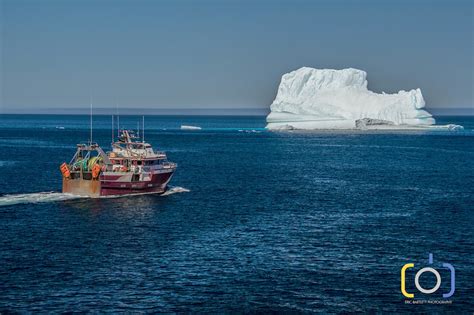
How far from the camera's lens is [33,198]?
69.1 m

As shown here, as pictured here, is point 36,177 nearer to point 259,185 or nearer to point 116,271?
point 259,185

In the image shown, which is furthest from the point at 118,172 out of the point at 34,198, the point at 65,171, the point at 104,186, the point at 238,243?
the point at 238,243

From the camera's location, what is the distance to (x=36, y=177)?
3497 inches

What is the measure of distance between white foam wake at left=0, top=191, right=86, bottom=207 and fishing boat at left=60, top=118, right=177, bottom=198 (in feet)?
4.02

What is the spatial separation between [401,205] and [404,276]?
88.6 ft

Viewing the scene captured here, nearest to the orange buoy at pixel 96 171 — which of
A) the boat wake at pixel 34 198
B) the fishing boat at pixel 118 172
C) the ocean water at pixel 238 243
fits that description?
the fishing boat at pixel 118 172

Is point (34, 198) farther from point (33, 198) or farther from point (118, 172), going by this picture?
point (118, 172)

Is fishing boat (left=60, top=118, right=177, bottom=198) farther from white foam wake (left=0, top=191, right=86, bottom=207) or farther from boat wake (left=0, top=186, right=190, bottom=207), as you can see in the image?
white foam wake (left=0, top=191, right=86, bottom=207)

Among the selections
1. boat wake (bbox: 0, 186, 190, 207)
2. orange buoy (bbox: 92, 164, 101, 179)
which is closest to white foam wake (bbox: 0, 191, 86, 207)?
boat wake (bbox: 0, 186, 190, 207)

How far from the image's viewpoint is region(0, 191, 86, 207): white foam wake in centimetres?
6738

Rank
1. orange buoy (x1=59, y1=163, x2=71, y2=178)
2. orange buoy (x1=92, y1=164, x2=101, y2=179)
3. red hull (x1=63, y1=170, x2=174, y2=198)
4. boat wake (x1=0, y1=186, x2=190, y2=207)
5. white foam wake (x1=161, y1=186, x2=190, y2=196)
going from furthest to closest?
white foam wake (x1=161, y1=186, x2=190, y2=196), red hull (x1=63, y1=170, x2=174, y2=198), orange buoy (x1=59, y1=163, x2=71, y2=178), orange buoy (x1=92, y1=164, x2=101, y2=179), boat wake (x1=0, y1=186, x2=190, y2=207)

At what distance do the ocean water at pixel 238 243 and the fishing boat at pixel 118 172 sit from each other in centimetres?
174

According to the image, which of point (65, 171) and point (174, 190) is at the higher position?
point (65, 171)

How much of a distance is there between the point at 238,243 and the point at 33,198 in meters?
28.0
